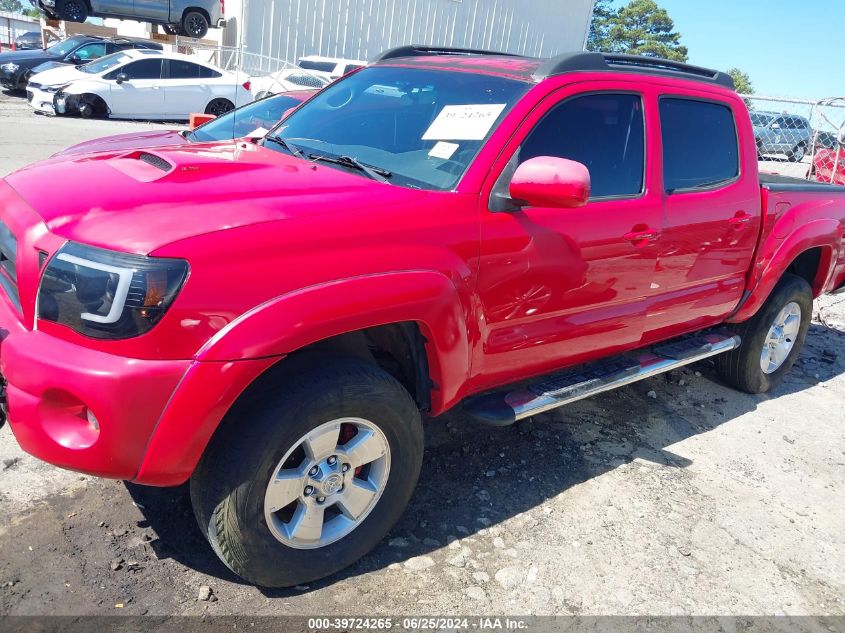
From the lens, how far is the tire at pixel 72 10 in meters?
18.4

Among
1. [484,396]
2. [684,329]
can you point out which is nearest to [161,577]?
[484,396]

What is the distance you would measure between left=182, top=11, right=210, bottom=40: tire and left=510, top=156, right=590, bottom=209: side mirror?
1977 cm

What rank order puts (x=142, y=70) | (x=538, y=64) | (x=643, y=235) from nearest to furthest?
(x=538, y=64), (x=643, y=235), (x=142, y=70)

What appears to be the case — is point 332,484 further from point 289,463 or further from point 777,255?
point 777,255

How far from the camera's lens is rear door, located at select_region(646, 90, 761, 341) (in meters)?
3.68

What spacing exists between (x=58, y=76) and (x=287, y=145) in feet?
49.1

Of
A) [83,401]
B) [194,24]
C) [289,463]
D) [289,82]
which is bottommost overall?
[289,463]

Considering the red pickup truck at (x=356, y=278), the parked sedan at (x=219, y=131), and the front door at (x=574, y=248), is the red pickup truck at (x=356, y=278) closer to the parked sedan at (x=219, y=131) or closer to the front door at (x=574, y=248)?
the front door at (x=574, y=248)

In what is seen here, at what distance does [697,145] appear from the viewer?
3906 mm

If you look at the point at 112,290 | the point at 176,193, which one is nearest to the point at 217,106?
the point at 176,193

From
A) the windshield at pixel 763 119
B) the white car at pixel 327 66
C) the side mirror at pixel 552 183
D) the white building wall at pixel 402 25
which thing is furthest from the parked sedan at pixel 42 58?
the side mirror at pixel 552 183

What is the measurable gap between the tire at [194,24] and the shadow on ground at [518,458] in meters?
18.7

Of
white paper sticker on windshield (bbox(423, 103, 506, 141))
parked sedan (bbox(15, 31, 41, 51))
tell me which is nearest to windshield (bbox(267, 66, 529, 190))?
white paper sticker on windshield (bbox(423, 103, 506, 141))

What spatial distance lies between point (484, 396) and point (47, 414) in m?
1.75
